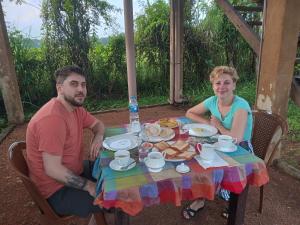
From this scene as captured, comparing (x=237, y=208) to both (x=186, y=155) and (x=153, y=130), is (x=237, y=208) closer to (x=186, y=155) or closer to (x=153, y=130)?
(x=186, y=155)

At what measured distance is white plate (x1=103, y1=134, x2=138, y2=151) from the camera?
2.01 metres

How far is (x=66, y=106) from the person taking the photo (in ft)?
6.89

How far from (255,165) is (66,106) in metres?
1.44

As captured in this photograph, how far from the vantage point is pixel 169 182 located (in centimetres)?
158

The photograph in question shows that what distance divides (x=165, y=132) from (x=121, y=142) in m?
0.38

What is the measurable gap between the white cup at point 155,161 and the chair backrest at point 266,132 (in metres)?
1.22

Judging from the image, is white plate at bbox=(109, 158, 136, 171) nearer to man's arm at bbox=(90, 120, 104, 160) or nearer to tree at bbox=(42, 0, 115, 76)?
man's arm at bbox=(90, 120, 104, 160)

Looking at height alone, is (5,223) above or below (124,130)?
below

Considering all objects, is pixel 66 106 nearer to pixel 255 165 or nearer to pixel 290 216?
pixel 255 165

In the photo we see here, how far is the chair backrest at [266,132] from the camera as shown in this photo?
2414 millimetres

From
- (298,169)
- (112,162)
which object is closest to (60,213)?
(112,162)

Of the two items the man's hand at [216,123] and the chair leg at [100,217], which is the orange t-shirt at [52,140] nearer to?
the chair leg at [100,217]

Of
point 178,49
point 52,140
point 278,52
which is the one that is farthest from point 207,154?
point 178,49

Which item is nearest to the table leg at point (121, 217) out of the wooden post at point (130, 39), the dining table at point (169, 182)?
the dining table at point (169, 182)
